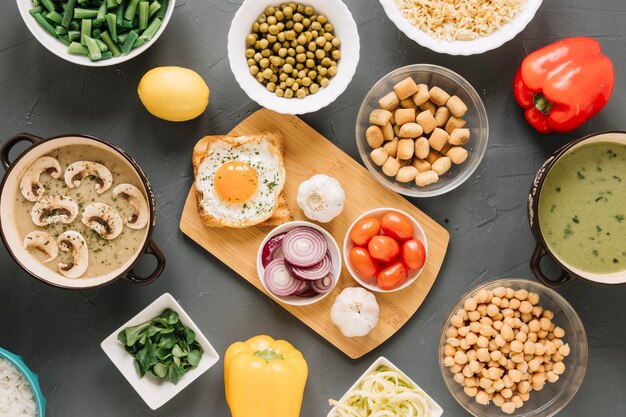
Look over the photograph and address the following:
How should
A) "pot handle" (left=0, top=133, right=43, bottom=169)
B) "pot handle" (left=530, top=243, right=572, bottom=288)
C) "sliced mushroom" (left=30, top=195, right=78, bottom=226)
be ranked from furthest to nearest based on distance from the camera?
"sliced mushroom" (left=30, top=195, right=78, bottom=226)
"pot handle" (left=530, top=243, right=572, bottom=288)
"pot handle" (left=0, top=133, right=43, bottom=169)

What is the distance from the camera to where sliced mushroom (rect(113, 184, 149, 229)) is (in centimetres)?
300

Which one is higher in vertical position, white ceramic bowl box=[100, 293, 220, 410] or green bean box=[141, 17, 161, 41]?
green bean box=[141, 17, 161, 41]

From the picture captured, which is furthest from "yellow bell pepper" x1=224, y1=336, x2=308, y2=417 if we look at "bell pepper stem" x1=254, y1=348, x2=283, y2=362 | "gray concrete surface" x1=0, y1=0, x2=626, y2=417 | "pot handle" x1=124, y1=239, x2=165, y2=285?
"pot handle" x1=124, y1=239, x2=165, y2=285

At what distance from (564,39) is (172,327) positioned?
2418mm

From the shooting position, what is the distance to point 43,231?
302 cm

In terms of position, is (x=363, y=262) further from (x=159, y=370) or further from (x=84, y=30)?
(x=84, y=30)

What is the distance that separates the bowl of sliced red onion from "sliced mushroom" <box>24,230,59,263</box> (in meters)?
0.98

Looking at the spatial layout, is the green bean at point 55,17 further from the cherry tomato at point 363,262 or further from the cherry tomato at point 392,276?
the cherry tomato at point 392,276

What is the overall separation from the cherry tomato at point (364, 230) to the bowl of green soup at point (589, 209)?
28.9 inches

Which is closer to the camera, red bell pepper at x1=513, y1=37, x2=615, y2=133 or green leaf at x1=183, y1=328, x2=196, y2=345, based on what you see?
red bell pepper at x1=513, y1=37, x2=615, y2=133

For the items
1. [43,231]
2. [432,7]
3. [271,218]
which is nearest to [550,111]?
[432,7]

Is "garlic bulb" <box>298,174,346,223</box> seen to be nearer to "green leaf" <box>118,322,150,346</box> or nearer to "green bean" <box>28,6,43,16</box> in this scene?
"green leaf" <box>118,322,150,346</box>

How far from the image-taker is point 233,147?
10.3ft

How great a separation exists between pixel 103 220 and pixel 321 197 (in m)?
1.05
